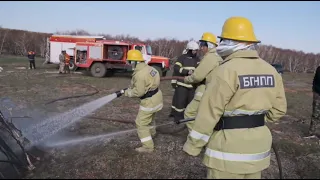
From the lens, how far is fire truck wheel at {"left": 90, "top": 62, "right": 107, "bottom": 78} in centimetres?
1628

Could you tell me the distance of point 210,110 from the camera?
2.22 meters

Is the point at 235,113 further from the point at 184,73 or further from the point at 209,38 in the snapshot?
the point at 184,73

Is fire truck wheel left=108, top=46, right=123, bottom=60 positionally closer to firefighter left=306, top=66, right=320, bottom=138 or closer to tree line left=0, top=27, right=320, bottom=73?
firefighter left=306, top=66, right=320, bottom=138

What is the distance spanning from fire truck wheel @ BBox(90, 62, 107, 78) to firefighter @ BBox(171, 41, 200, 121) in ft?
33.8

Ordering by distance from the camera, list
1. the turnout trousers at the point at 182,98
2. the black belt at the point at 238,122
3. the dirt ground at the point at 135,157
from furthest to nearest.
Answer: the turnout trousers at the point at 182,98
the dirt ground at the point at 135,157
the black belt at the point at 238,122

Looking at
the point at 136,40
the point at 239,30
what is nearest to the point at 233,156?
the point at 239,30

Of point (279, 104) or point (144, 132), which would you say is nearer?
point (279, 104)

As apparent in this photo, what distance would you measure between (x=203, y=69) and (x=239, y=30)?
224 cm

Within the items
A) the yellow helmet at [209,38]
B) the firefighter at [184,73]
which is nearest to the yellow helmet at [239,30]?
the yellow helmet at [209,38]

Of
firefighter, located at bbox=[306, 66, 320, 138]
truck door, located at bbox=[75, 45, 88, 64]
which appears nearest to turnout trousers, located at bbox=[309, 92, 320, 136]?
firefighter, located at bbox=[306, 66, 320, 138]

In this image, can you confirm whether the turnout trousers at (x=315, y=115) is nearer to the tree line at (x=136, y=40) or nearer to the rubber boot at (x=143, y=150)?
the rubber boot at (x=143, y=150)

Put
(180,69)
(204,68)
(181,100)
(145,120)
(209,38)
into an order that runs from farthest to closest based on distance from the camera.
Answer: (181,100)
(180,69)
(209,38)
(145,120)
(204,68)

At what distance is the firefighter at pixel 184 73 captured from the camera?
6234mm

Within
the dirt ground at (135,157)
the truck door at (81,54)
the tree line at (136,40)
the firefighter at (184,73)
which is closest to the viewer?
the dirt ground at (135,157)
